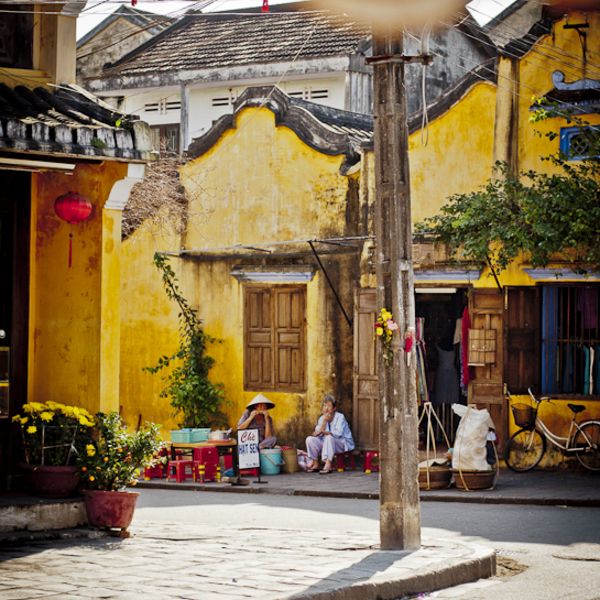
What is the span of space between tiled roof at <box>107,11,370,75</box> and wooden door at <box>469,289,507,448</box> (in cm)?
957

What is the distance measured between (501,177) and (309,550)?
1012cm

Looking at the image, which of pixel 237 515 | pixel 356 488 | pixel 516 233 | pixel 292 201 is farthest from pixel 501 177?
pixel 237 515

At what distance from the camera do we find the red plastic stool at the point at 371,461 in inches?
814

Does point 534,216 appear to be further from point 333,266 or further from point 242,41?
point 242,41

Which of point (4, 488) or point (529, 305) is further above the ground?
point (529, 305)

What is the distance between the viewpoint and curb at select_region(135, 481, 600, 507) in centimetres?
1684

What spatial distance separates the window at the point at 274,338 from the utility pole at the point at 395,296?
10709mm

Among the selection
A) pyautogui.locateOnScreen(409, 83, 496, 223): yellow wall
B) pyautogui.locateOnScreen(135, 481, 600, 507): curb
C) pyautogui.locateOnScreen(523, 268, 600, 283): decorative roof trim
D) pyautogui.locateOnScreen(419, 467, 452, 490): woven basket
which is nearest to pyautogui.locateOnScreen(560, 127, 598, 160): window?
pyautogui.locateOnScreen(409, 83, 496, 223): yellow wall

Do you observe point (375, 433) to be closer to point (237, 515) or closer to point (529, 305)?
Result: point (529, 305)

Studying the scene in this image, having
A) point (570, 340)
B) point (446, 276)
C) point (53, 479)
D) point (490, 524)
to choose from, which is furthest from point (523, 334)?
point (53, 479)

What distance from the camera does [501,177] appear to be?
20.3 metres

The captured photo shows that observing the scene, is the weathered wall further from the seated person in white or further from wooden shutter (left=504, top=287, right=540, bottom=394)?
wooden shutter (left=504, top=287, right=540, bottom=394)

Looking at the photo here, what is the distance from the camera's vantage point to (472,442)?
17703 mm

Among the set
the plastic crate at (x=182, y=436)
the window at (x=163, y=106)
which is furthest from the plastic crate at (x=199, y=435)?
the window at (x=163, y=106)
